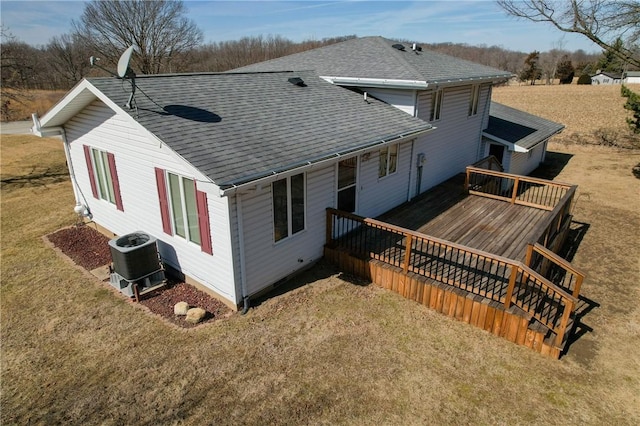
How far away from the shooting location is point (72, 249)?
34.6 ft

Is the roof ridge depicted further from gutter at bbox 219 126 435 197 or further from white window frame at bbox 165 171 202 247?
white window frame at bbox 165 171 202 247

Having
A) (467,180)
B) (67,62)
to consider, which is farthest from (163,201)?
(67,62)

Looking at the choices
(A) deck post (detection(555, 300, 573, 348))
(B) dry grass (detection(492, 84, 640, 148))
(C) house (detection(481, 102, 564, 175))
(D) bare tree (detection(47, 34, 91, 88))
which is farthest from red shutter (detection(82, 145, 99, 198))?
(D) bare tree (detection(47, 34, 91, 88))

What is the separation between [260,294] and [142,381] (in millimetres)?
2660

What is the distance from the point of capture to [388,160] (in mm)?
10844

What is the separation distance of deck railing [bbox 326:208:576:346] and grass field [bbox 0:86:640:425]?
71 centimetres

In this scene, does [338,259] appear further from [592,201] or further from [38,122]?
[592,201]

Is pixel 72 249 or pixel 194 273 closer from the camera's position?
pixel 194 273

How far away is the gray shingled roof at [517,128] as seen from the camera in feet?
50.6

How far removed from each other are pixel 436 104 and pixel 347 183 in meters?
5.28

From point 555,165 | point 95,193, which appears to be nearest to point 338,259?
point 95,193

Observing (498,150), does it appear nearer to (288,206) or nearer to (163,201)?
(288,206)

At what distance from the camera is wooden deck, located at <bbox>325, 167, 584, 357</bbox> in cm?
659

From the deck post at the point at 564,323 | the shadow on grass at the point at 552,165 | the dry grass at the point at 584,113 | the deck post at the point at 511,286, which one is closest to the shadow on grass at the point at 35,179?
the deck post at the point at 511,286
